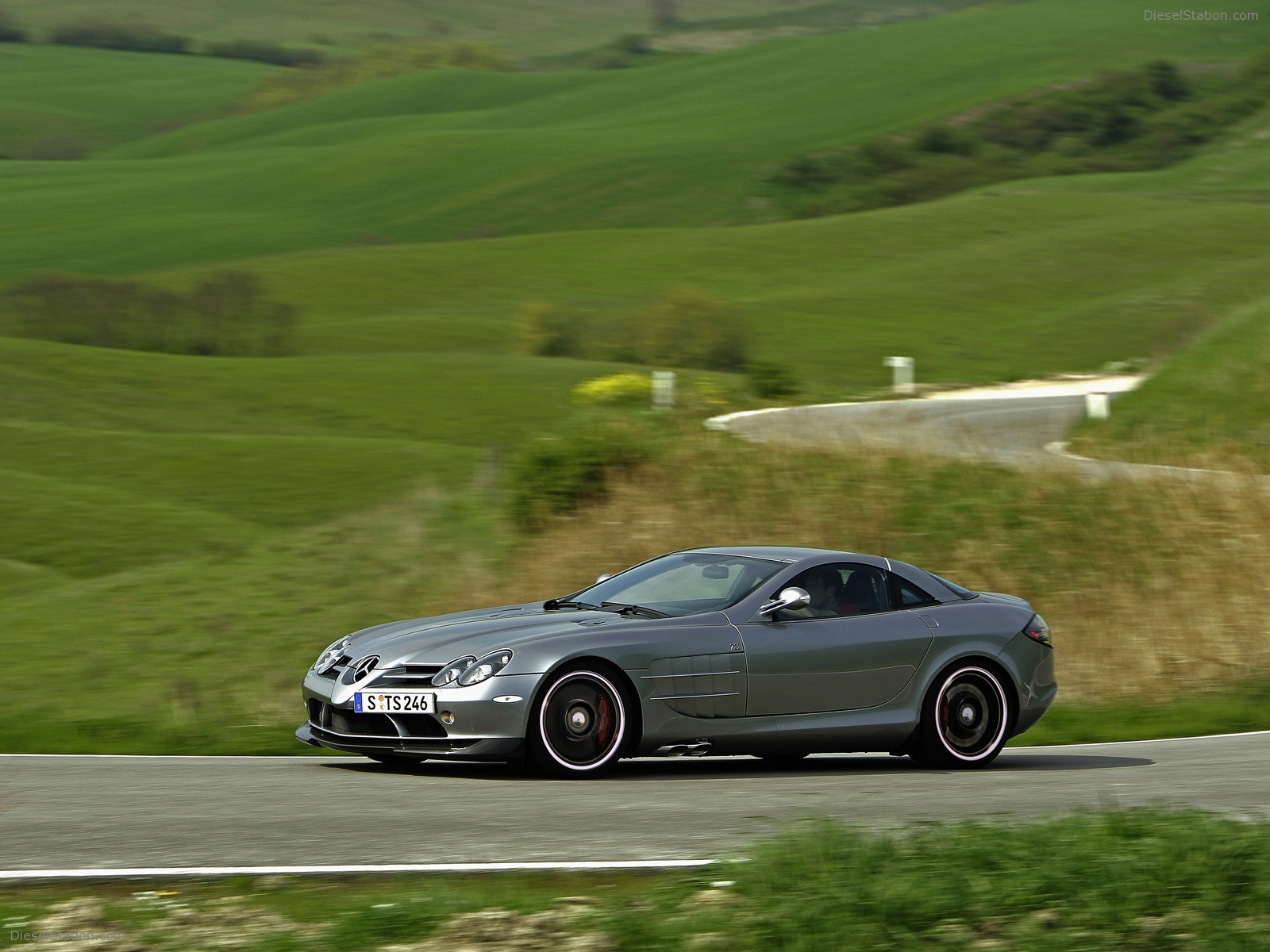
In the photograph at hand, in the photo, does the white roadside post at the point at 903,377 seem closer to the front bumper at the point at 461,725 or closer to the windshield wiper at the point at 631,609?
the windshield wiper at the point at 631,609

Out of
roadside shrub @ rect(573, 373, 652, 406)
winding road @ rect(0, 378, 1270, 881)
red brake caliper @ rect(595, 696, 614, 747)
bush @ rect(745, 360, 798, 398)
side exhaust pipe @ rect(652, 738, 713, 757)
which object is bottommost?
winding road @ rect(0, 378, 1270, 881)

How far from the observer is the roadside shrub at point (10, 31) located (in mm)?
172750

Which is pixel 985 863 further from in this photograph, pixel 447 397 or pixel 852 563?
pixel 447 397

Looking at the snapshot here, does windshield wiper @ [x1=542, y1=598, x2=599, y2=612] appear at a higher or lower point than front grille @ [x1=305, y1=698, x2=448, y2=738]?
higher

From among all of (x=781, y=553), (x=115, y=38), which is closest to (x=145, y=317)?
(x=781, y=553)

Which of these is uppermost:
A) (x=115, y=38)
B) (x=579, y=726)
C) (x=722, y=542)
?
(x=115, y=38)

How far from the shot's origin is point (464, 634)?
9062mm

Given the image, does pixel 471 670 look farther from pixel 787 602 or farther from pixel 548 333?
pixel 548 333

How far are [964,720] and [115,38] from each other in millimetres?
187264

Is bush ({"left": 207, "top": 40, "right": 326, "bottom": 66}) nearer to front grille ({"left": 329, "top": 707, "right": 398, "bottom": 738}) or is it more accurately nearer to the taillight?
the taillight

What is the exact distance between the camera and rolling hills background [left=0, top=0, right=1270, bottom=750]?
61.2 ft

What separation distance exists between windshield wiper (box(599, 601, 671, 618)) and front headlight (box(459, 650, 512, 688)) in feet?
3.24

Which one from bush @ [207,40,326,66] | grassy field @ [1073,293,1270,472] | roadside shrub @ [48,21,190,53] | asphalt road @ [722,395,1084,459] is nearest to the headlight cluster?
asphalt road @ [722,395,1084,459]

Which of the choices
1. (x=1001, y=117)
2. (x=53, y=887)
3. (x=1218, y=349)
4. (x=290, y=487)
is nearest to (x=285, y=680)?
(x=53, y=887)
